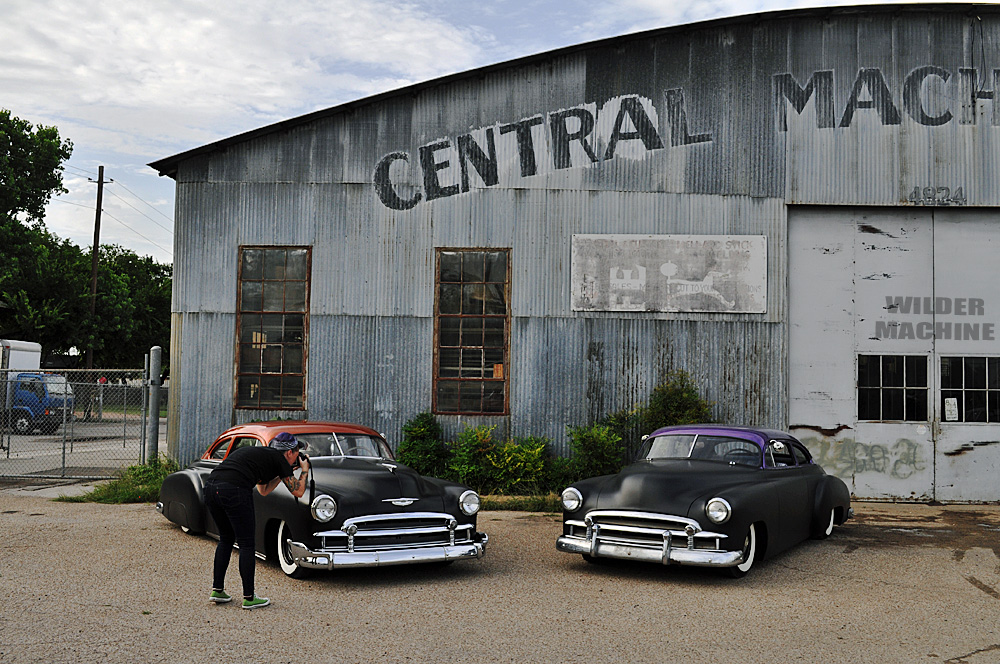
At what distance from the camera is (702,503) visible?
817 cm

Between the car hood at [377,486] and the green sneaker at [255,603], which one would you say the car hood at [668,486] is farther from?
the green sneaker at [255,603]

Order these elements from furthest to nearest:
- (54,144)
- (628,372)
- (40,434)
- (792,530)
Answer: (54,144), (40,434), (628,372), (792,530)

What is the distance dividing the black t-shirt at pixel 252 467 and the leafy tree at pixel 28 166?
30408mm

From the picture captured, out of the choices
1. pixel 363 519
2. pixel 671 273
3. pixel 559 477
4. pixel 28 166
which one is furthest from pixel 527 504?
pixel 28 166

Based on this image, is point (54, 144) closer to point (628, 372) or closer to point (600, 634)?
point (628, 372)

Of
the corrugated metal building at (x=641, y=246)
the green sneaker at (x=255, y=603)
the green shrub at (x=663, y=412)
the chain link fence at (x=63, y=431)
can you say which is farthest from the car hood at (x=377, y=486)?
the chain link fence at (x=63, y=431)

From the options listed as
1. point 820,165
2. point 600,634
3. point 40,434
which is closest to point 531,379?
point 820,165

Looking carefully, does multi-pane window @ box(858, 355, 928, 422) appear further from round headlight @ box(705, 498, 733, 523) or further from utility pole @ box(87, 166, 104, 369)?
utility pole @ box(87, 166, 104, 369)

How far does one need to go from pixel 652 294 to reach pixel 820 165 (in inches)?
141

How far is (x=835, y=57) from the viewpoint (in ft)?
49.0

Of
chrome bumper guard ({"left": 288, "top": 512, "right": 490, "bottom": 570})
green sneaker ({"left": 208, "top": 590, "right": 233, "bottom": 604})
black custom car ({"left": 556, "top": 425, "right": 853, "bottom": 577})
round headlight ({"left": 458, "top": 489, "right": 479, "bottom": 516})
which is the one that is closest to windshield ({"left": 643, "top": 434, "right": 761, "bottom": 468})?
black custom car ({"left": 556, "top": 425, "right": 853, "bottom": 577})

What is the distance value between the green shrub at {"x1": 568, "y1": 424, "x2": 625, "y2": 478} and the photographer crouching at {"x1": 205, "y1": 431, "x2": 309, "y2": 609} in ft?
24.1

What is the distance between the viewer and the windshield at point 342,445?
9.34m

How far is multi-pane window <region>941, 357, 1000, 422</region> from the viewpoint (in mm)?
14664
